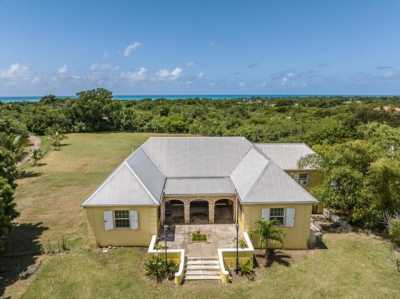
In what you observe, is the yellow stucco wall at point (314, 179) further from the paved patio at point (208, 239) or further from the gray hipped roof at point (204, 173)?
the paved patio at point (208, 239)

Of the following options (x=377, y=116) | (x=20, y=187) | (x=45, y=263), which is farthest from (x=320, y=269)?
(x=377, y=116)

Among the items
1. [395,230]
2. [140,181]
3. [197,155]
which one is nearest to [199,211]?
[197,155]

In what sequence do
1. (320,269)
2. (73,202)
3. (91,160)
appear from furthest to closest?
(91,160), (73,202), (320,269)

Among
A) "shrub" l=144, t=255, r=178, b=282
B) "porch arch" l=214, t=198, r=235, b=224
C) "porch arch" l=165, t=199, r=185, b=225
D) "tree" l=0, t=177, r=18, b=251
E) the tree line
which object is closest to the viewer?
"shrub" l=144, t=255, r=178, b=282

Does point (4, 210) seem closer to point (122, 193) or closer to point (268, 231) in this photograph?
point (122, 193)

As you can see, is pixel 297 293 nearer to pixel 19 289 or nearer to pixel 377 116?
pixel 19 289

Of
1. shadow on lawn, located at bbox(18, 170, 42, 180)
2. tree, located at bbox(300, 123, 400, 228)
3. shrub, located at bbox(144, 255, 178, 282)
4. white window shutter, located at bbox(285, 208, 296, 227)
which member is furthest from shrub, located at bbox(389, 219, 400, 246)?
shadow on lawn, located at bbox(18, 170, 42, 180)

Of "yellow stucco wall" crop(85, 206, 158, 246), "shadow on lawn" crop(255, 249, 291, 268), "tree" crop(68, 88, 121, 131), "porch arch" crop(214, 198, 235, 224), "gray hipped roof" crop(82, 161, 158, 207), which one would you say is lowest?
"shadow on lawn" crop(255, 249, 291, 268)

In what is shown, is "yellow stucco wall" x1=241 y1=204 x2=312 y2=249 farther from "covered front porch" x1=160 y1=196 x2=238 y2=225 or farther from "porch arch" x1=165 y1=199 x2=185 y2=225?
"porch arch" x1=165 y1=199 x2=185 y2=225
